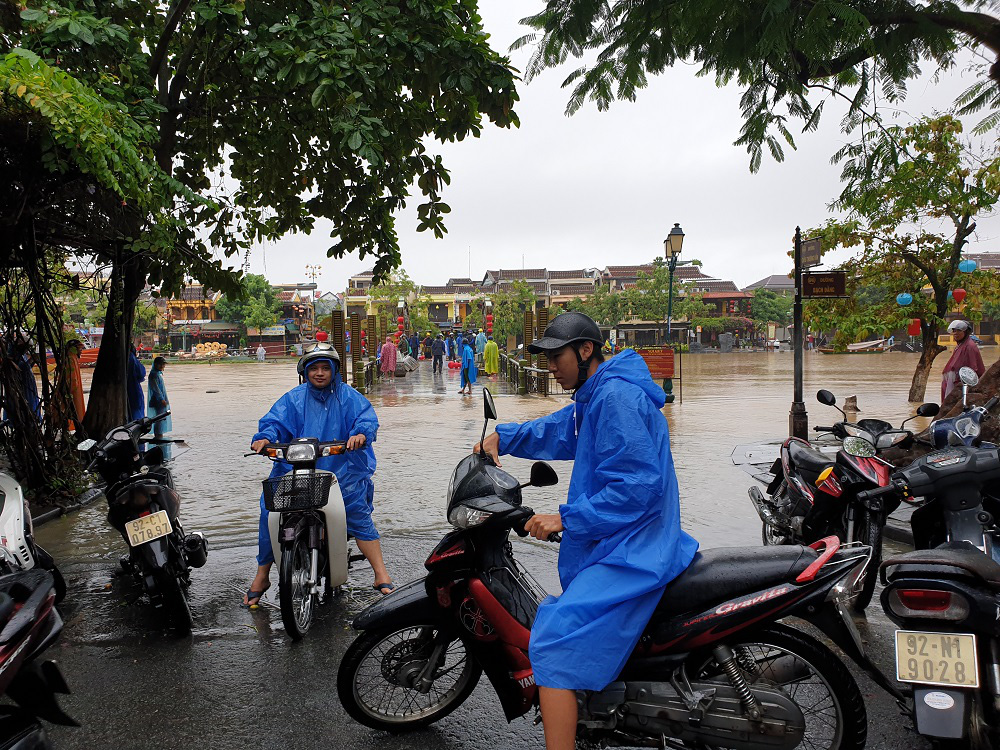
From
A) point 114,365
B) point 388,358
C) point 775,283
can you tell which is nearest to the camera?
point 114,365

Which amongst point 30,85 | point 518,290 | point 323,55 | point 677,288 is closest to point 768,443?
point 323,55

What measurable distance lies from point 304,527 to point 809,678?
8.45ft

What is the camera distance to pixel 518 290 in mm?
45750

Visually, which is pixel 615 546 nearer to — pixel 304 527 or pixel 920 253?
pixel 304 527

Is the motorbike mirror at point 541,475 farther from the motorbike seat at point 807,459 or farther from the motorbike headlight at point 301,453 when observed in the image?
the motorbike seat at point 807,459

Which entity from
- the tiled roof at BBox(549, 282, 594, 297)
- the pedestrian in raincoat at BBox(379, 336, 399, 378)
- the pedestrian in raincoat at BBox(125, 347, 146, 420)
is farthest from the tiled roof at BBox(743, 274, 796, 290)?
the pedestrian in raincoat at BBox(125, 347, 146, 420)

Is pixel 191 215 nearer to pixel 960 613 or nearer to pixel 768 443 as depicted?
pixel 768 443

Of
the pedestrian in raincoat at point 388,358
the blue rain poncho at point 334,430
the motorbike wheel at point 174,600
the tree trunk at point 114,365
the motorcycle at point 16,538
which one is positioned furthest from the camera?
the pedestrian in raincoat at point 388,358

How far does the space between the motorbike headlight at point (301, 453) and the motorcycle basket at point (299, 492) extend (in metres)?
0.09

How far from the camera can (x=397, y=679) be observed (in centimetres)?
282

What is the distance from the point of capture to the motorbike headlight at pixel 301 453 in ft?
12.5

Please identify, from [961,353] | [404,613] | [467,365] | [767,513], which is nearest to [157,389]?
[767,513]

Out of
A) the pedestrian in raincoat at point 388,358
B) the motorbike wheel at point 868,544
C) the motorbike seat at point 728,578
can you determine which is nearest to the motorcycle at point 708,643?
the motorbike seat at point 728,578

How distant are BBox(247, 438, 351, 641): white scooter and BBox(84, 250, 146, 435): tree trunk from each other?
5.78 m
